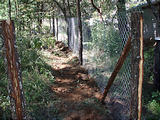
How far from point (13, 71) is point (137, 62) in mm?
1664

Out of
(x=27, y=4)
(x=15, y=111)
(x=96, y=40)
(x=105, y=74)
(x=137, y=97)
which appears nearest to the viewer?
(x=137, y=97)

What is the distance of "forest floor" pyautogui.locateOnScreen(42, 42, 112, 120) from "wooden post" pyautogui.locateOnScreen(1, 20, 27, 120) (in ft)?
5.12

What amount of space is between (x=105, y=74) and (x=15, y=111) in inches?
119

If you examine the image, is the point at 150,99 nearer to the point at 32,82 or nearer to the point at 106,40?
the point at 106,40

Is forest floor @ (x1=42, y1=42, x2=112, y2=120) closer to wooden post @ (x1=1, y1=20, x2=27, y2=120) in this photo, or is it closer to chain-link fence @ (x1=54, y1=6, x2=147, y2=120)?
chain-link fence @ (x1=54, y1=6, x2=147, y2=120)

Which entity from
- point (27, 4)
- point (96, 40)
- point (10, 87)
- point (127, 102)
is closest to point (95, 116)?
point (127, 102)

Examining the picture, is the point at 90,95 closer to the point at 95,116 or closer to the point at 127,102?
the point at 95,116

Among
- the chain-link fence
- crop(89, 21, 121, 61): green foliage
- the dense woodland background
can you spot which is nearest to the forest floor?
the dense woodland background

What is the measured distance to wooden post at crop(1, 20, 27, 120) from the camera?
2406 mm

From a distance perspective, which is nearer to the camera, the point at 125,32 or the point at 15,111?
the point at 15,111

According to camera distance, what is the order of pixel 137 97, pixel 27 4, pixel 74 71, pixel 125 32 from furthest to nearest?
pixel 27 4
pixel 74 71
pixel 125 32
pixel 137 97

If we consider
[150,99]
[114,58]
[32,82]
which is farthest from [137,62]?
[32,82]

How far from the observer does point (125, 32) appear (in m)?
3.51

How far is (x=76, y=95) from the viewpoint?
5293 millimetres
